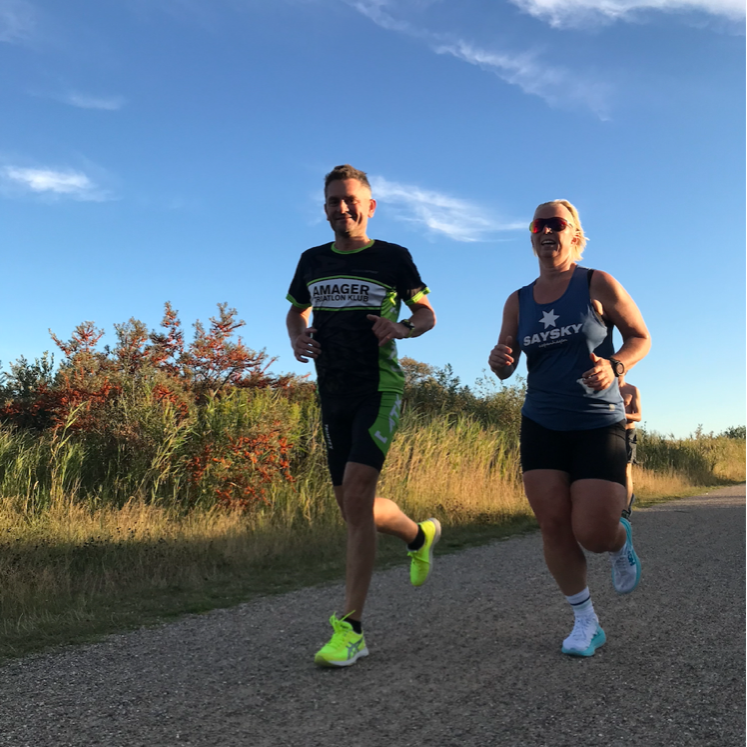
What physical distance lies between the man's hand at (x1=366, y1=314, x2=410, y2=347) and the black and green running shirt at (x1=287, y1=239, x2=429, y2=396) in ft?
0.33

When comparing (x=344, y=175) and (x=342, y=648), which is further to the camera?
(x=344, y=175)

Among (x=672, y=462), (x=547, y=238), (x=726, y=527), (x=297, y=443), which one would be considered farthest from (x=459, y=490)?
(x=672, y=462)

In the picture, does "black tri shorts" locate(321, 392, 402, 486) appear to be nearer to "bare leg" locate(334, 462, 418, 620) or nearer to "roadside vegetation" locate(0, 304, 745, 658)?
"bare leg" locate(334, 462, 418, 620)

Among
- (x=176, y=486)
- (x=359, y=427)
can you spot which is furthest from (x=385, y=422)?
(x=176, y=486)

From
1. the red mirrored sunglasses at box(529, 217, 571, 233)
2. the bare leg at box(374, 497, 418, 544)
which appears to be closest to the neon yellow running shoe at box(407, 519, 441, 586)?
the bare leg at box(374, 497, 418, 544)

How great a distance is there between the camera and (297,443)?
1034 centimetres

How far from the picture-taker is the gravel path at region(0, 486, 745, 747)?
2.75 meters

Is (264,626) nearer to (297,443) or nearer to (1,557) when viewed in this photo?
(1,557)

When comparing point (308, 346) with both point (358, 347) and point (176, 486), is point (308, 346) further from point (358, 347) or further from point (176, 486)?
point (176, 486)

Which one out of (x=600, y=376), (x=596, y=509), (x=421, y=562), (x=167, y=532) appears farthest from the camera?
(x=167, y=532)

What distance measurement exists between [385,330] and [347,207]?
786mm

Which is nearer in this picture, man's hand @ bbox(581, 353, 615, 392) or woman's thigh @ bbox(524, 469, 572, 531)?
man's hand @ bbox(581, 353, 615, 392)

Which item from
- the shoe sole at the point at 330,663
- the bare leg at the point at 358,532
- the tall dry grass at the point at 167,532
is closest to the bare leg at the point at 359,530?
the bare leg at the point at 358,532

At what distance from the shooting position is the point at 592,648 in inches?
148
